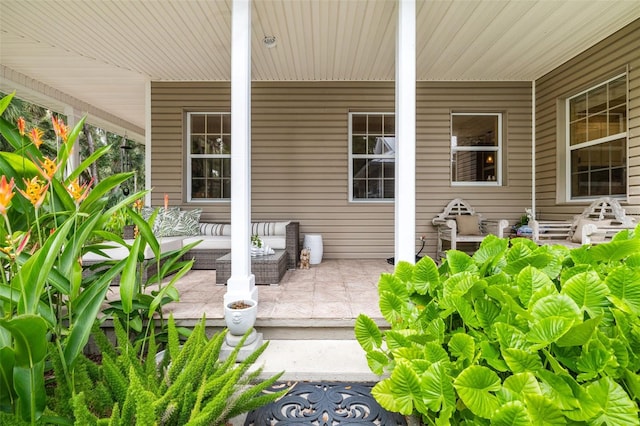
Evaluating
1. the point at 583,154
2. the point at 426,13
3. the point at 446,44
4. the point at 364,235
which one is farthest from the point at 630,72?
the point at 364,235

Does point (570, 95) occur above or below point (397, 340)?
above

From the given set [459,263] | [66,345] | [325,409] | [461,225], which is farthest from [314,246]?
[66,345]

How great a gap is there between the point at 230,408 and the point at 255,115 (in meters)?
4.32

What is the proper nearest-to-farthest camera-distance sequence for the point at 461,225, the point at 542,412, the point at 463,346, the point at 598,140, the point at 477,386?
the point at 542,412 < the point at 477,386 < the point at 463,346 < the point at 598,140 < the point at 461,225

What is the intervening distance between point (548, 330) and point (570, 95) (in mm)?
4734

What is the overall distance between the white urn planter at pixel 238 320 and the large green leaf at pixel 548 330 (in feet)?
5.26

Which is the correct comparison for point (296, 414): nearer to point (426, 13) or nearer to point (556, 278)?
point (556, 278)

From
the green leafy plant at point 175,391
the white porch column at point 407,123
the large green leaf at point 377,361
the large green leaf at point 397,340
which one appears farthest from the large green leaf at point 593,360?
the white porch column at point 407,123

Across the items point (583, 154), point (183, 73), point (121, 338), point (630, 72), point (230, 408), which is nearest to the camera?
point (230, 408)

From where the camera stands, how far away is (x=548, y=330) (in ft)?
2.51

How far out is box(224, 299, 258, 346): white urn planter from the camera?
1.98 m

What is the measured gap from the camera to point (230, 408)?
112cm

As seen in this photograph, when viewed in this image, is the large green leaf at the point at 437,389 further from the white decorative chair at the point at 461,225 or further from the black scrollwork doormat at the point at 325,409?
the white decorative chair at the point at 461,225

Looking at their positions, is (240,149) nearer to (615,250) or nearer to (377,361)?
(377,361)
